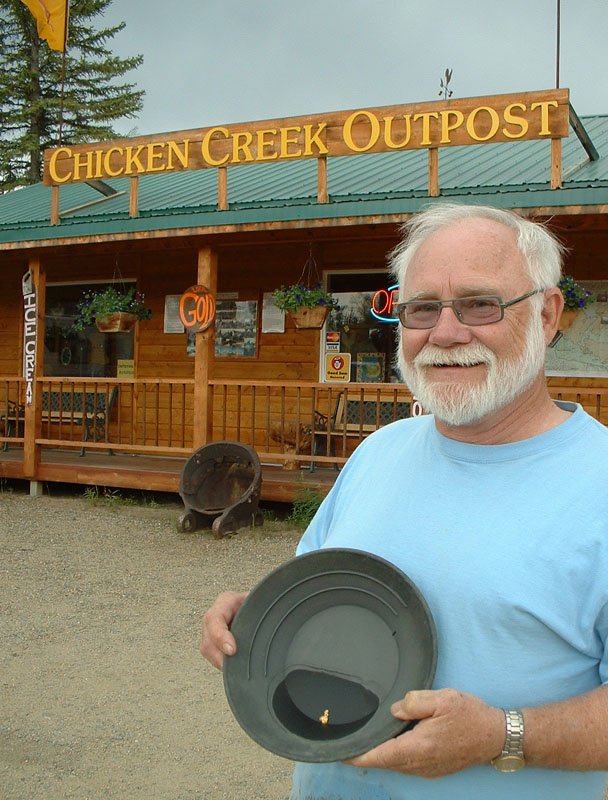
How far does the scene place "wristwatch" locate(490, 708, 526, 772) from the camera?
1.34m

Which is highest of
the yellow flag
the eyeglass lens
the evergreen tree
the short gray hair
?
the evergreen tree

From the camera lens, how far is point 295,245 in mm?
9609

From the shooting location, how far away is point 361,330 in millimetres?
9484

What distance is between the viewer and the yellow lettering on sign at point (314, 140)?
758cm

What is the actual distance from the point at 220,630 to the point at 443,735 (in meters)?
0.55

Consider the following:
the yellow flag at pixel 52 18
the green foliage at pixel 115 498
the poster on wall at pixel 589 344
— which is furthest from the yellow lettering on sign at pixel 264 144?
the yellow flag at pixel 52 18

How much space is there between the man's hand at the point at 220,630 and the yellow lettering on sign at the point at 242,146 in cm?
676

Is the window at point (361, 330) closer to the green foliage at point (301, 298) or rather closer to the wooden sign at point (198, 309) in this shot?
the green foliage at point (301, 298)

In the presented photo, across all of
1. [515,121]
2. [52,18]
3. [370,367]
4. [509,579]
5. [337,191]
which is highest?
[52,18]

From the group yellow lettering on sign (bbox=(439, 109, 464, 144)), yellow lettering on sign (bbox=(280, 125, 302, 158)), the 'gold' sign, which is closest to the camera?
the 'gold' sign

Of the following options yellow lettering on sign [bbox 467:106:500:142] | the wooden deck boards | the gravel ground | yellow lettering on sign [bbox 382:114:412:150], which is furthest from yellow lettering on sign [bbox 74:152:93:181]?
yellow lettering on sign [bbox 467:106:500:142]

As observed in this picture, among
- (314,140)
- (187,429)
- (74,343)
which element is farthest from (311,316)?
(74,343)

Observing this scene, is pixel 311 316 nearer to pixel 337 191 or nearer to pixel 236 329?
pixel 337 191

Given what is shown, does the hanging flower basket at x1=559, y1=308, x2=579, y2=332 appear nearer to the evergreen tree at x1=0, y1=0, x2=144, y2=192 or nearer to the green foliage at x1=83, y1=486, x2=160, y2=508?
the green foliage at x1=83, y1=486, x2=160, y2=508
